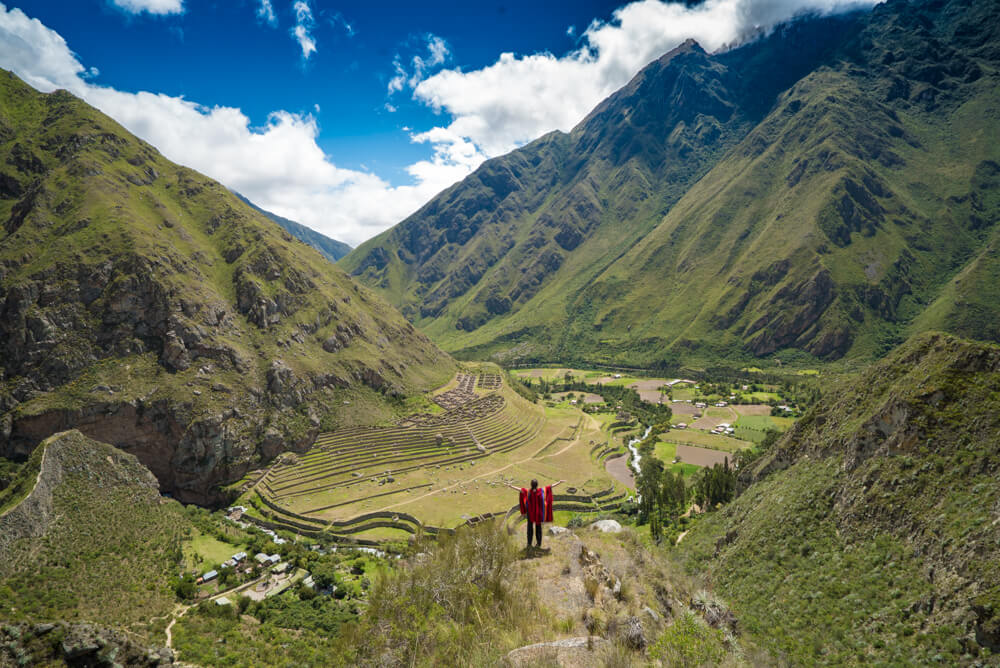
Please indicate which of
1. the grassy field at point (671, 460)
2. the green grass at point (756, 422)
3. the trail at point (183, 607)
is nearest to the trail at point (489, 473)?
the grassy field at point (671, 460)

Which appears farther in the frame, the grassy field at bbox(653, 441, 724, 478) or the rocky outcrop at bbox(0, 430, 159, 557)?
the grassy field at bbox(653, 441, 724, 478)

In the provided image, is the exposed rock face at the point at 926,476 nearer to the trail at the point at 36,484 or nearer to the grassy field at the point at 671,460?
the grassy field at the point at 671,460

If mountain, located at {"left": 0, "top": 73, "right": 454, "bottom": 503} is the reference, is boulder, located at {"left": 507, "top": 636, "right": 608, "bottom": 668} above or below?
below

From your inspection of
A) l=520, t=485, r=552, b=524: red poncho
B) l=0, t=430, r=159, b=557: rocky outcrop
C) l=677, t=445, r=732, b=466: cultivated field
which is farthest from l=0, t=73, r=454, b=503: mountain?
l=520, t=485, r=552, b=524: red poncho

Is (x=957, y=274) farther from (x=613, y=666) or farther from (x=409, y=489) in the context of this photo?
(x=613, y=666)

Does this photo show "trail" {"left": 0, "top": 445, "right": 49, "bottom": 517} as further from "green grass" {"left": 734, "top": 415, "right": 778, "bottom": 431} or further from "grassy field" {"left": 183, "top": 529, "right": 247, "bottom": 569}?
"green grass" {"left": 734, "top": 415, "right": 778, "bottom": 431}


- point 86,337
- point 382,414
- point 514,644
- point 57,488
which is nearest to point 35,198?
point 86,337
